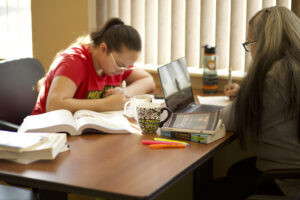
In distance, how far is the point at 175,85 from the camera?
2041 mm

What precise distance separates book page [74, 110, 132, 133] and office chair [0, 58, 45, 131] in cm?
41

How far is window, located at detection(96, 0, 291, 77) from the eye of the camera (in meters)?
2.53

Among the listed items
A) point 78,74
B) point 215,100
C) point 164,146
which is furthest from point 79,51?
point 164,146

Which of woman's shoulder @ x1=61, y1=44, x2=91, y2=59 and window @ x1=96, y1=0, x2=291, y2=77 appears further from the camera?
window @ x1=96, y1=0, x2=291, y2=77

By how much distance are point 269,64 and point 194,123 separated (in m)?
0.36

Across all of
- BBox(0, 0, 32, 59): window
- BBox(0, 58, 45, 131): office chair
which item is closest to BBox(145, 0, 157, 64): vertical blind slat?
BBox(0, 58, 45, 131): office chair

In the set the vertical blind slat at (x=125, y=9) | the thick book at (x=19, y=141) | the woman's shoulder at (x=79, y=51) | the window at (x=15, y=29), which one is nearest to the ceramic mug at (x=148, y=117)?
the thick book at (x=19, y=141)

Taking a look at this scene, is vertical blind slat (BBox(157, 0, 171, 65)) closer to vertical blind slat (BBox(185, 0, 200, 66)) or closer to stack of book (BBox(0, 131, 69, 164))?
vertical blind slat (BBox(185, 0, 200, 66))

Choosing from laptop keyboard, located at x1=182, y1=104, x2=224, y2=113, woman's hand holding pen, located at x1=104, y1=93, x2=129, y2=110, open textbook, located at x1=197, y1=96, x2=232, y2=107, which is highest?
woman's hand holding pen, located at x1=104, y1=93, x2=129, y2=110

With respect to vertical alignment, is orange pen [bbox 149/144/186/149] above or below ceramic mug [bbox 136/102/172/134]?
below

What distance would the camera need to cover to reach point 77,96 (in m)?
2.15

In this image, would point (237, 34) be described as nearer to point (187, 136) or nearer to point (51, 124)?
point (187, 136)

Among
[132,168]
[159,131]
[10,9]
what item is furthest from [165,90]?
[10,9]

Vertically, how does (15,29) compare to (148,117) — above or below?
above
